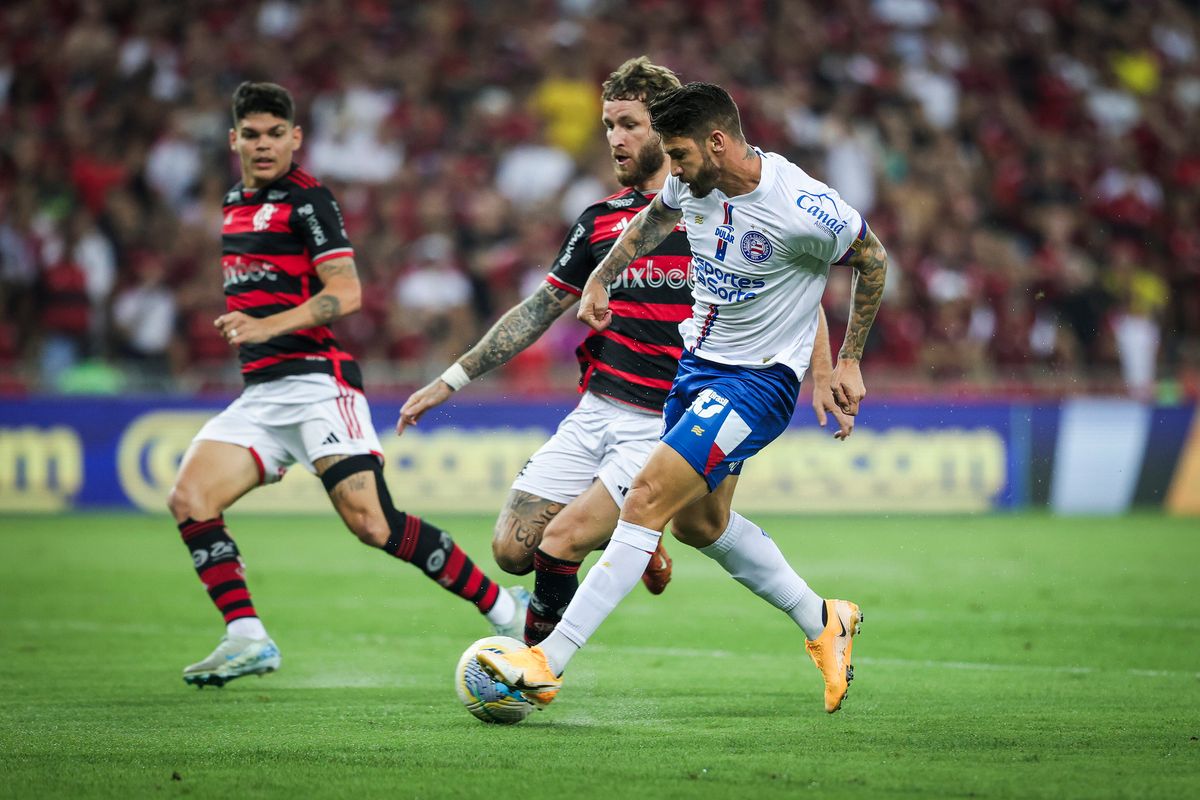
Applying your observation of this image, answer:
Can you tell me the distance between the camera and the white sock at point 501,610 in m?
7.64

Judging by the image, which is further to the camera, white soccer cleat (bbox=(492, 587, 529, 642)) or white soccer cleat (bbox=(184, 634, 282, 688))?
white soccer cleat (bbox=(492, 587, 529, 642))

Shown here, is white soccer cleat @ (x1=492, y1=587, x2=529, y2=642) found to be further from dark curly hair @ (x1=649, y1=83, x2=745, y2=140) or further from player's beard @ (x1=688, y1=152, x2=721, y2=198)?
dark curly hair @ (x1=649, y1=83, x2=745, y2=140)

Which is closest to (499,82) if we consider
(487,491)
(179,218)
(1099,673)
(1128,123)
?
(179,218)

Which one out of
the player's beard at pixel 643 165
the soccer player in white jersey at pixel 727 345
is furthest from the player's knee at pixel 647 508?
the player's beard at pixel 643 165

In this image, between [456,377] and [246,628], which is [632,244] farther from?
[246,628]

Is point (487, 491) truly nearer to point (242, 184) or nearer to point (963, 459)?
point (963, 459)

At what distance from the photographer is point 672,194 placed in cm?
630

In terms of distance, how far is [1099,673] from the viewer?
7.48 metres

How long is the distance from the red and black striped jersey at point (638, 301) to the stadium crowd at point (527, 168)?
31.7 ft

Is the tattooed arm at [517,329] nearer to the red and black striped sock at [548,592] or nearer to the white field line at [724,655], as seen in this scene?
the red and black striped sock at [548,592]

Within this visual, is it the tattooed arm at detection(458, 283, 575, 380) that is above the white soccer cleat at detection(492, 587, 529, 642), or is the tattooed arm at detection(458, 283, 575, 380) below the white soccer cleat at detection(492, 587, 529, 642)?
above

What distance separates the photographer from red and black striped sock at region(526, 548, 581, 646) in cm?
682

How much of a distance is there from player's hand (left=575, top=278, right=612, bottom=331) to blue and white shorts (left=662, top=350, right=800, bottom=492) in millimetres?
376

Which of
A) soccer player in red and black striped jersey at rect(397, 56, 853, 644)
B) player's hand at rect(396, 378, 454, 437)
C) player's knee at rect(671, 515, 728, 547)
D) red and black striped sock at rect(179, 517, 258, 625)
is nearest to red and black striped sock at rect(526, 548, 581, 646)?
soccer player in red and black striped jersey at rect(397, 56, 853, 644)
